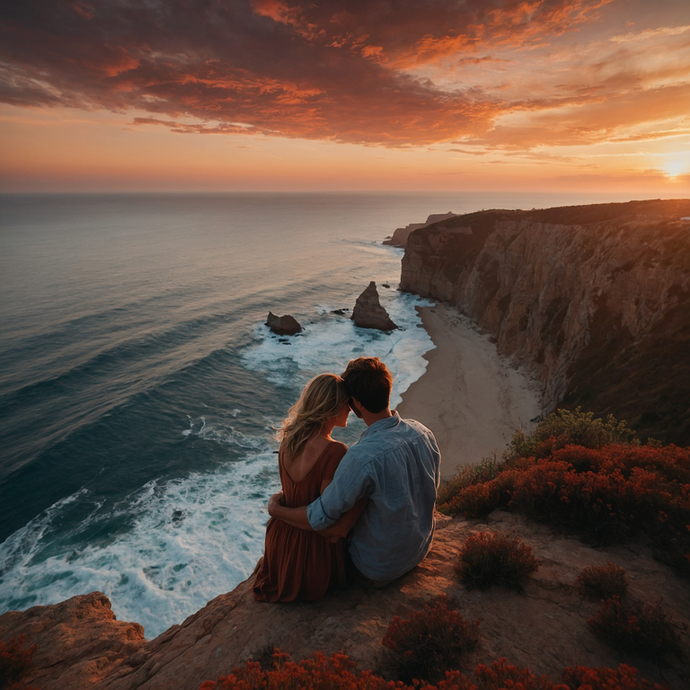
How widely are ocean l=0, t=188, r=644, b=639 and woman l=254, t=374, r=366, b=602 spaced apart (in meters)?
11.8

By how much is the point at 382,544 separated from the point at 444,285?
53.4 meters

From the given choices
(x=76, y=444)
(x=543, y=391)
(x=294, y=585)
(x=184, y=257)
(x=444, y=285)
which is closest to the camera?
(x=294, y=585)

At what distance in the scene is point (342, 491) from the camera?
331cm

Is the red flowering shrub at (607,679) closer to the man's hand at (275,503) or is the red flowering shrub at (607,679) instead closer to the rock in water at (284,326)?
the man's hand at (275,503)

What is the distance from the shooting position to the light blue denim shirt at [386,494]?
3.34 meters

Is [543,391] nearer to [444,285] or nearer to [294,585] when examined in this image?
[294,585]

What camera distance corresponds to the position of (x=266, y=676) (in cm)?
315

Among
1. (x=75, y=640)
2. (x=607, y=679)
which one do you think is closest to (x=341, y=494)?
(x=607, y=679)

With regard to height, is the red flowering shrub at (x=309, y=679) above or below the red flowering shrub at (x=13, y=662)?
above

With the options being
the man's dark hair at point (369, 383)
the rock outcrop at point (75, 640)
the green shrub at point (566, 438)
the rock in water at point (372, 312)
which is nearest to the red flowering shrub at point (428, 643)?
the man's dark hair at point (369, 383)

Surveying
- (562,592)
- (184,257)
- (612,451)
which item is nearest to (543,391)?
(612,451)

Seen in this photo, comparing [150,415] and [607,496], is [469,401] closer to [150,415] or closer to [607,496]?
[607,496]

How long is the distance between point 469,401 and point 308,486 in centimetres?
2448

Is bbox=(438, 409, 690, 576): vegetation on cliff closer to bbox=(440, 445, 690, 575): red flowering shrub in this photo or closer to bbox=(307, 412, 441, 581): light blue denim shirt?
bbox=(440, 445, 690, 575): red flowering shrub
